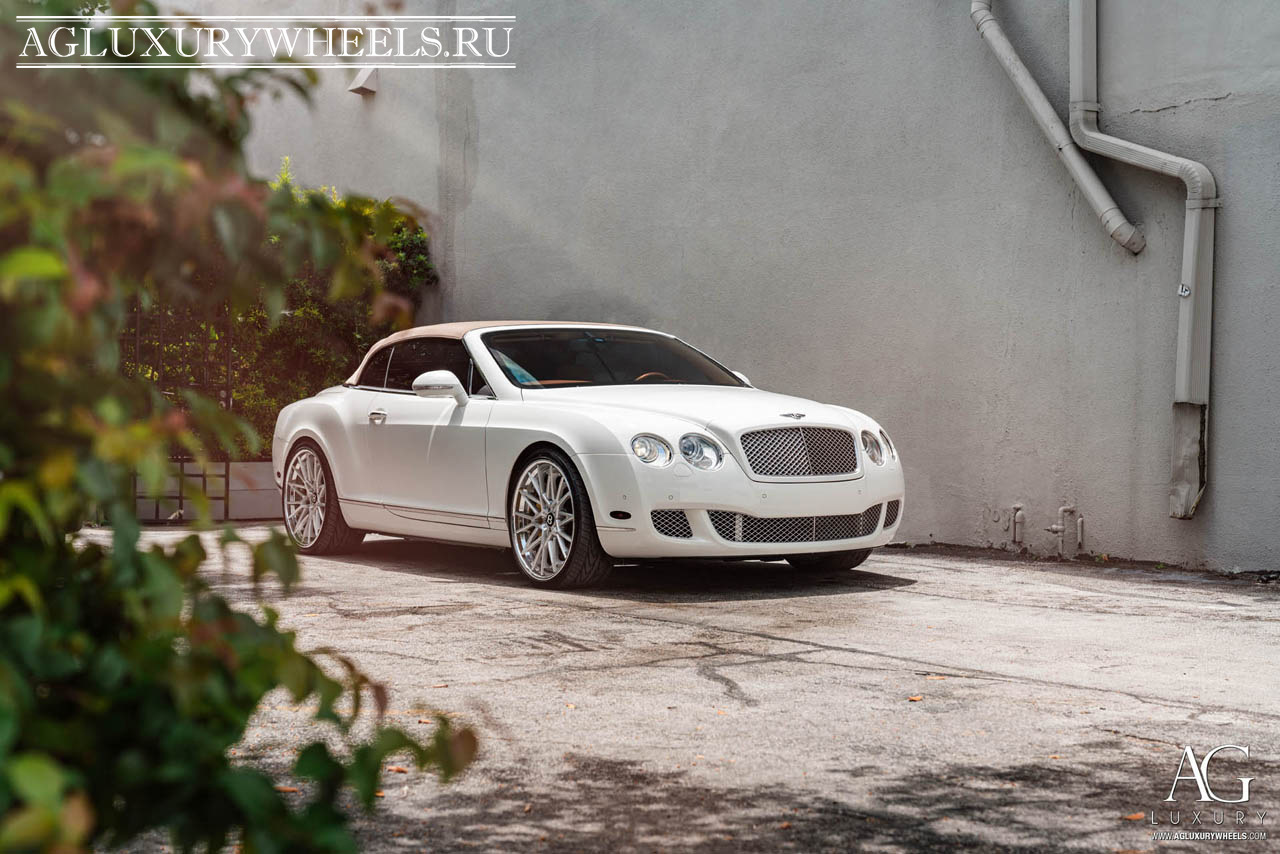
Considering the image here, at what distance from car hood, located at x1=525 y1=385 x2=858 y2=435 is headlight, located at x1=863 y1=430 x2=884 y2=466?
135 mm

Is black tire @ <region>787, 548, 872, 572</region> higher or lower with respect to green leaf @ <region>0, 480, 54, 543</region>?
lower

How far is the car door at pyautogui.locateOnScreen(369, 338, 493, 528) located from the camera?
812cm

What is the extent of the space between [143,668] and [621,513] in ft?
18.6

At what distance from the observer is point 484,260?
1434 centimetres

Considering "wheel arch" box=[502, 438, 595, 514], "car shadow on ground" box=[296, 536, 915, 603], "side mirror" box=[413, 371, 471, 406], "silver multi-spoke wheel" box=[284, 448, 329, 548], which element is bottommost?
"car shadow on ground" box=[296, 536, 915, 603]

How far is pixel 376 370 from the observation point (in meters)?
9.28

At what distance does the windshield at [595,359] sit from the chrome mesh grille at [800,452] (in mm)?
1234

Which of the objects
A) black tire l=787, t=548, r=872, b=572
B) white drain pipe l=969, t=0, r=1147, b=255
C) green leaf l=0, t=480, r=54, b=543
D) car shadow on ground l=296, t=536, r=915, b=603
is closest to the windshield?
car shadow on ground l=296, t=536, r=915, b=603

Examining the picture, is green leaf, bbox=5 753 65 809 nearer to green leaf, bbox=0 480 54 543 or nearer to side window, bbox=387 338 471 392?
green leaf, bbox=0 480 54 543

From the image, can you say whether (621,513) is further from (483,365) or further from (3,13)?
(3,13)

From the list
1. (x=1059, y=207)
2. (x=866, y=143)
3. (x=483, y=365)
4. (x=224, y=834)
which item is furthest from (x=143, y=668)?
(x=866, y=143)

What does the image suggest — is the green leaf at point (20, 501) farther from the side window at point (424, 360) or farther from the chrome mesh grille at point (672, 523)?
the side window at point (424, 360)

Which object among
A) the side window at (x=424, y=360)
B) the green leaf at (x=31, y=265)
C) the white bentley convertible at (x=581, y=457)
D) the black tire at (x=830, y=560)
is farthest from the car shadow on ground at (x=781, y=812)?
the side window at (x=424, y=360)

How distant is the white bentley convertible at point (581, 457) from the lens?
23.7ft
